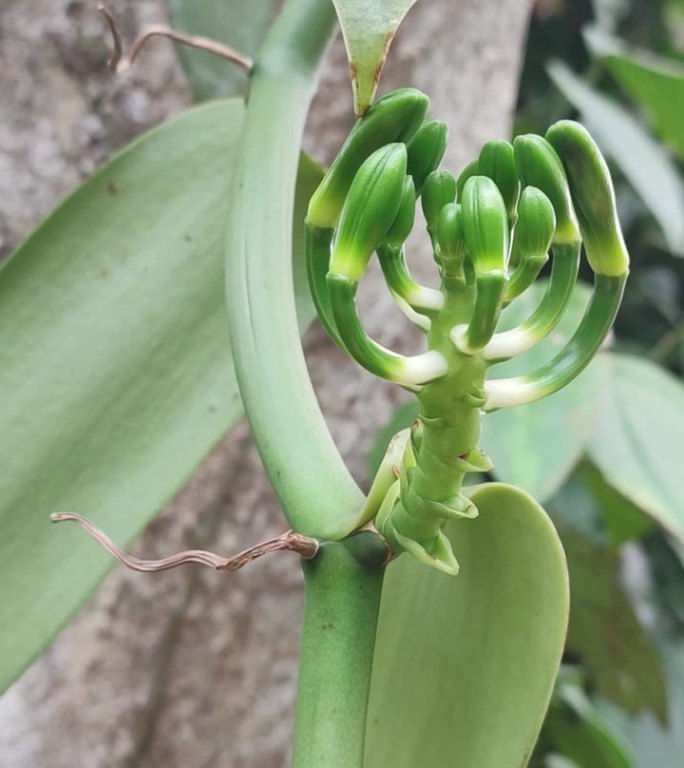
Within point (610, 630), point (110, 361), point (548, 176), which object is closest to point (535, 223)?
point (548, 176)

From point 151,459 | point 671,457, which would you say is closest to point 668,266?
point 671,457

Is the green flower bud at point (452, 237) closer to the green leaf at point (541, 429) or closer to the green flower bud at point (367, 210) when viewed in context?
the green flower bud at point (367, 210)

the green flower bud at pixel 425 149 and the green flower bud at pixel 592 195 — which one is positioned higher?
the green flower bud at pixel 425 149

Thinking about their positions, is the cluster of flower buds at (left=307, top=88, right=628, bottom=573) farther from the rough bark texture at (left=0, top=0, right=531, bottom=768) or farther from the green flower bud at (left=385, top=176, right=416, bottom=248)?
the rough bark texture at (left=0, top=0, right=531, bottom=768)

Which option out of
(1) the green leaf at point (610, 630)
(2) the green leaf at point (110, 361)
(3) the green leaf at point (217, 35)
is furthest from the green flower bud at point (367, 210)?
(1) the green leaf at point (610, 630)

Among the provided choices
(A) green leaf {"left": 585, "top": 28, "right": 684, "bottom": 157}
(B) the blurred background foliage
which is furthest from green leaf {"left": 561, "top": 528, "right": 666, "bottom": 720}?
(A) green leaf {"left": 585, "top": 28, "right": 684, "bottom": 157}

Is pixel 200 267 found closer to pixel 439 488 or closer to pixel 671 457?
pixel 439 488

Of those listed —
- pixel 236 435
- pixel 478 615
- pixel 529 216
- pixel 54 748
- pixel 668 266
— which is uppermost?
pixel 529 216
